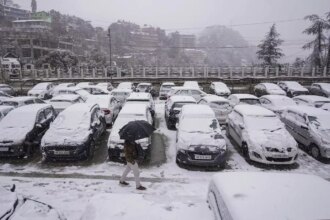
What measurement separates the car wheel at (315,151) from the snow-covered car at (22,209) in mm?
9456

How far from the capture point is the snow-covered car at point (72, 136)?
9.77 metres

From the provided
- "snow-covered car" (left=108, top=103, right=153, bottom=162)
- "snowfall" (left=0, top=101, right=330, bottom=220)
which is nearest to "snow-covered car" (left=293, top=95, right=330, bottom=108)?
"snowfall" (left=0, top=101, right=330, bottom=220)

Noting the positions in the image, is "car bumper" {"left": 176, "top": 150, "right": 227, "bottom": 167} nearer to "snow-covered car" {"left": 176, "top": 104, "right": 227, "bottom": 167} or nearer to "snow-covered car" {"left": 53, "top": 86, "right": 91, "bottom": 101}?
"snow-covered car" {"left": 176, "top": 104, "right": 227, "bottom": 167}

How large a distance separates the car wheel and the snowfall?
19cm

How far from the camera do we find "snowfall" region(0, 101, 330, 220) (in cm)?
474

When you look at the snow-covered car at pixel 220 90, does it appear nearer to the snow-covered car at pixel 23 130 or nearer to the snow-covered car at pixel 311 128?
the snow-covered car at pixel 311 128

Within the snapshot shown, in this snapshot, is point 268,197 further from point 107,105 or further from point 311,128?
point 107,105

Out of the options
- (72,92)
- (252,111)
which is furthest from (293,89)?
(72,92)

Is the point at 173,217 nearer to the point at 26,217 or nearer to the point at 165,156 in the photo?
the point at 26,217

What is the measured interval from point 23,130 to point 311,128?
10699mm

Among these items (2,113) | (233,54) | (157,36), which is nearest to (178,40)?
(157,36)

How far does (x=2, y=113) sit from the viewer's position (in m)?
13.2

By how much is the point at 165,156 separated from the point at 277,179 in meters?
6.67

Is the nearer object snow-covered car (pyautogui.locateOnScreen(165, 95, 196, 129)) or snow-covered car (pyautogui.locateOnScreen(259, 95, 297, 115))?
snow-covered car (pyautogui.locateOnScreen(165, 95, 196, 129))
